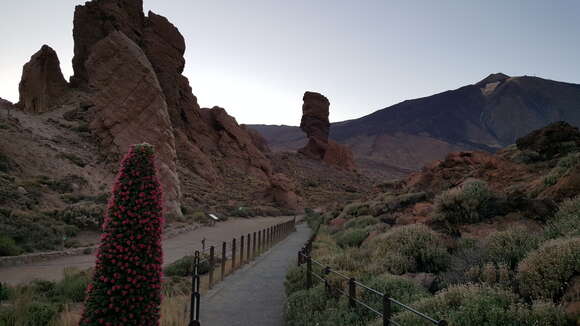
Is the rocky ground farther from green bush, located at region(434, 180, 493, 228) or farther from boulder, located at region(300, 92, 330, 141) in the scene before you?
boulder, located at region(300, 92, 330, 141)

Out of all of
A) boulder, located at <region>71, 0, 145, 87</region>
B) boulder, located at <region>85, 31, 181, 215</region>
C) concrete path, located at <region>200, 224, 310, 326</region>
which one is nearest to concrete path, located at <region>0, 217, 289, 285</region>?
concrete path, located at <region>200, 224, 310, 326</region>

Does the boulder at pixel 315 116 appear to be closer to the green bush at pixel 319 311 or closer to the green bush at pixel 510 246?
the green bush at pixel 510 246

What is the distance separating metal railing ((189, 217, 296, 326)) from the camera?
7152 mm

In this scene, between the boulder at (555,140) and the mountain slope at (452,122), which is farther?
the mountain slope at (452,122)

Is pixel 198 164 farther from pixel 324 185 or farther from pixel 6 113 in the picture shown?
pixel 324 185

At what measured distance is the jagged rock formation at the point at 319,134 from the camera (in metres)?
88.1

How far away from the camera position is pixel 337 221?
2452cm

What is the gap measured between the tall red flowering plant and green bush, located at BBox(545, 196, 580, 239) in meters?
6.19

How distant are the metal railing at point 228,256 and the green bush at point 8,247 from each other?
6.24 metres

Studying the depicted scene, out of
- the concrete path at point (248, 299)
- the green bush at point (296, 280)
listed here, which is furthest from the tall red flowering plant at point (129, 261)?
the green bush at point (296, 280)

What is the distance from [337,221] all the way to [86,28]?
35.3 metres

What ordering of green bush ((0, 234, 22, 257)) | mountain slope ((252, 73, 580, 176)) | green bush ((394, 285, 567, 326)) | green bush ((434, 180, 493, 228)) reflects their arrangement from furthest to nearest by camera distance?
mountain slope ((252, 73, 580, 176))
green bush ((0, 234, 22, 257))
green bush ((434, 180, 493, 228))
green bush ((394, 285, 567, 326))

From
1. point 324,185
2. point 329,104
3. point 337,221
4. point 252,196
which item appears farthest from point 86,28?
point 329,104

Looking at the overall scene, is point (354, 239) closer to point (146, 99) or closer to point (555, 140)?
point (555, 140)
